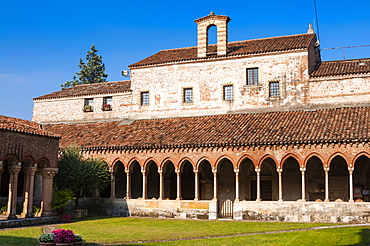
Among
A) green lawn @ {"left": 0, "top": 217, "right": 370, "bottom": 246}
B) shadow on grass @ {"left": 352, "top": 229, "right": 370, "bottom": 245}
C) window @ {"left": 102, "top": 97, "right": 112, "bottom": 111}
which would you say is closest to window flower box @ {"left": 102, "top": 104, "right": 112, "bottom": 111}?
window @ {"left": 102, "top": 97, "right": 112, "bottom": 111}

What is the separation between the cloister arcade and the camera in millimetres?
28188

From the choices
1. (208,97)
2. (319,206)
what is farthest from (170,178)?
(319,206)

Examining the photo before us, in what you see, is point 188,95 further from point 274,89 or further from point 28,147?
point 28,147

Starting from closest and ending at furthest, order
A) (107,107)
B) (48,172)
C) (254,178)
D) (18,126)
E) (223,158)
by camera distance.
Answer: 1. (18,126)
2. (48,172)
3. (223,158)
4. (254,178)
5. (107,107)

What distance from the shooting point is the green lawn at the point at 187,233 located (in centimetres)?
1755

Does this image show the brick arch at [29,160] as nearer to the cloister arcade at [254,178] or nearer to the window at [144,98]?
the cloister arcade at [254,178]

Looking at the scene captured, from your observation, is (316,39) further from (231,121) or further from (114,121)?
(114,121)

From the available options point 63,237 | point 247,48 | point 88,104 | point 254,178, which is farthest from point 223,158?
point 88,104

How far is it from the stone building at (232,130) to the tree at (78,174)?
1491 millimetres

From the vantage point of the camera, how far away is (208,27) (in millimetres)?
37000

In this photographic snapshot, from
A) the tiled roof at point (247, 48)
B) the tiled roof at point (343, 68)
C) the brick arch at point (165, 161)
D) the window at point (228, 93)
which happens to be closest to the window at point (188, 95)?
the tiled roof at point (247, 48)

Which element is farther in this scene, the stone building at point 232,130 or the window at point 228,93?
the window at point 228,93

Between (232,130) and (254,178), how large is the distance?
12.0 feet

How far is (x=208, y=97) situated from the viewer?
118 feet
